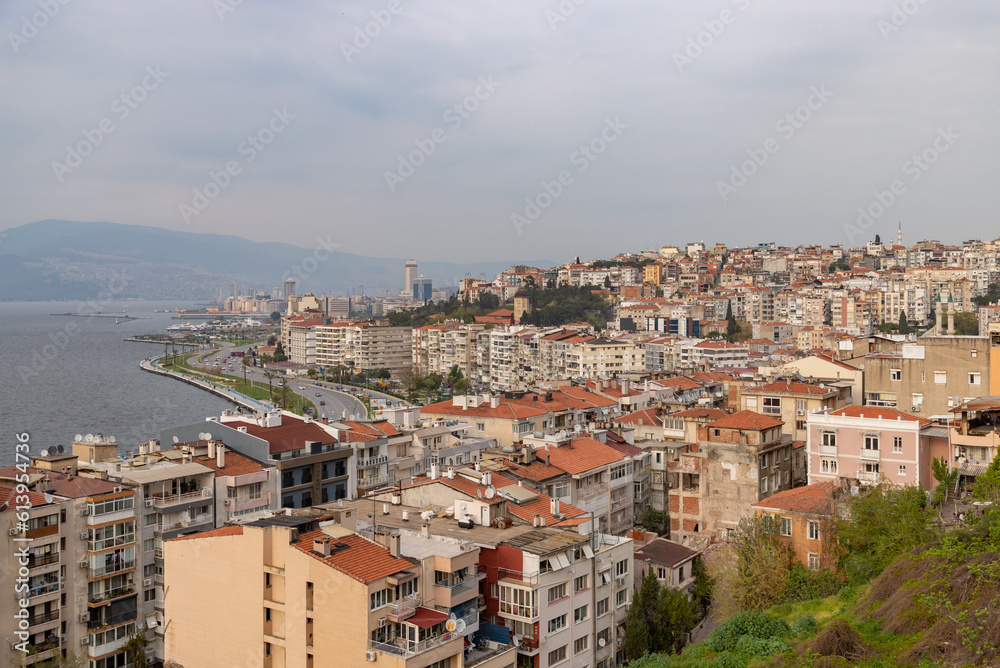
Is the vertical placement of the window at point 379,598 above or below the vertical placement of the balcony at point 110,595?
above

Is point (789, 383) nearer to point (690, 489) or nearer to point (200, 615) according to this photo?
point (690, 489)

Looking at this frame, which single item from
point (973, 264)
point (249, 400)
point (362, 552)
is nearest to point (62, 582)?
point (362, 552)

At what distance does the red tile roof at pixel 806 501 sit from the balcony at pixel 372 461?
8.02 m

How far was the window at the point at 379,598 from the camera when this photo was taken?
359 inches

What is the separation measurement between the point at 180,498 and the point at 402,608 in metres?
6.50

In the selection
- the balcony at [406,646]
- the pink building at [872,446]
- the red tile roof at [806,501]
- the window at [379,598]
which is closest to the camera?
the balcony at [406,646]

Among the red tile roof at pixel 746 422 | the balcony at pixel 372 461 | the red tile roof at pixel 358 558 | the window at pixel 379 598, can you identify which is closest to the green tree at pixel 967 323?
the red tile roof at pixel 746 422

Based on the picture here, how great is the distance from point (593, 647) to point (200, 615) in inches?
194

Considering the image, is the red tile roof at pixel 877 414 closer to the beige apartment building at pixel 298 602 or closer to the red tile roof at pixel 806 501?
the red tile roof at pixel 806 501

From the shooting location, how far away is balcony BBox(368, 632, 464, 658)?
901cm

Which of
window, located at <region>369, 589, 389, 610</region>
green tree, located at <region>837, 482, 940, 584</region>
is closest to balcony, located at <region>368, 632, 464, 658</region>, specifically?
window, located at <region>369, 589, 389, 610</region>

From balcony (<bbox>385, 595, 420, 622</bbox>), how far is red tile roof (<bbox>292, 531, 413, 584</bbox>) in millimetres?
322

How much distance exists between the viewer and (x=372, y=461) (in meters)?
18.7

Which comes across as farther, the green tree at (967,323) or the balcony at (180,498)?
the green tree at (967,323)
